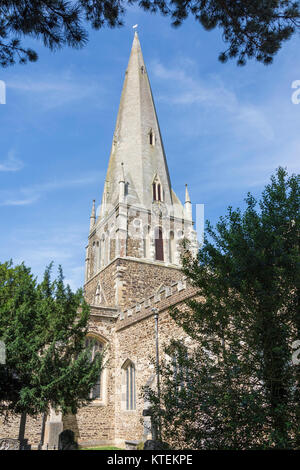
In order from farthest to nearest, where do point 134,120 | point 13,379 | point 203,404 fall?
point 134,120 → point 13,379 → point 203,404

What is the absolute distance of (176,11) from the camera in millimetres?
6793

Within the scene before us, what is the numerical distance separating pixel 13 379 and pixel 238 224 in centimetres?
860

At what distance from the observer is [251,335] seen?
568 cm

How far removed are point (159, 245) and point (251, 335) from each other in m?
19.1

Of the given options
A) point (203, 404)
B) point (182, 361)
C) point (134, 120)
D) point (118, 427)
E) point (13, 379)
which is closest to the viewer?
point (203, 404)

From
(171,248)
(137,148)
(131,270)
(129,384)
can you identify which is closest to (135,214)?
(171,248)

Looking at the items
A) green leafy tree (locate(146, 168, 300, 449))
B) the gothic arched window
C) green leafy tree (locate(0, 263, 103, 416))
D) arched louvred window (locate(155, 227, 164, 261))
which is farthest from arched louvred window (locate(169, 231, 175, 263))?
green leafy tree (locate(146, 168, 300, 449))

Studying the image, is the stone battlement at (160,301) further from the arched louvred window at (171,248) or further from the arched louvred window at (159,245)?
the arched louvred window at (171,248)

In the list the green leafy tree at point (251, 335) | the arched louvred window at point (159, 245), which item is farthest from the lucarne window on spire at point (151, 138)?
the green leafy tree at point (251, 335)

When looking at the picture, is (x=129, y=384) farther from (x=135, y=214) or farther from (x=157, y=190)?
(x=157, y=190)

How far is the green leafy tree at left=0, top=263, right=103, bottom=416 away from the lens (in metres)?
10.8

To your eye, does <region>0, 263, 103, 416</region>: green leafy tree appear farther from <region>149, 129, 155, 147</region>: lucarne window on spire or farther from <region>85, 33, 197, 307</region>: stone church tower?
<region>149, 129, 155, 147</region>: lucarne window on spire
